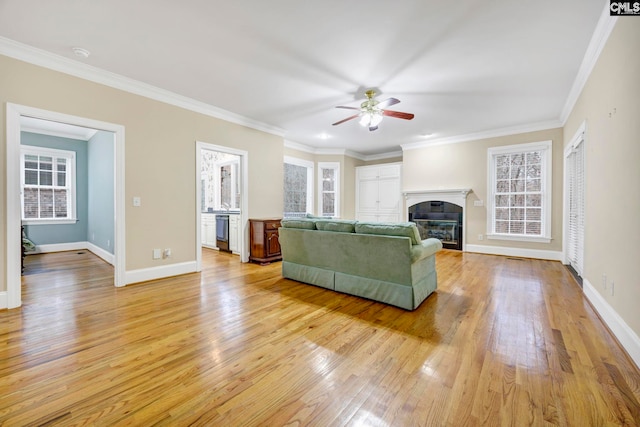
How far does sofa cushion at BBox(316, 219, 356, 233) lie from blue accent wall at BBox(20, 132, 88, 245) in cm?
626

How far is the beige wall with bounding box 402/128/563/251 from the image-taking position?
17.4ft

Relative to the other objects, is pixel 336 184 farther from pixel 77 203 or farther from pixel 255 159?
pixel 77 203

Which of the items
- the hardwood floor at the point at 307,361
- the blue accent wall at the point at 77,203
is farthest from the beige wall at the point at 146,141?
the blue accent wall at the point at 77,203

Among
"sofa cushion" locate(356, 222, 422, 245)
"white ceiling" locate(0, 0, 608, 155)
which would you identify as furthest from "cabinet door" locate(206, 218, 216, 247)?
"sofa cushion" locate(356, 222, 422, 245)

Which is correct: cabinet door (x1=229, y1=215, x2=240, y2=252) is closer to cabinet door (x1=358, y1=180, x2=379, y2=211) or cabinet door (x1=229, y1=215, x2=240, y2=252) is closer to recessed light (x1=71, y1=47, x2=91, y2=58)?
recessed light (x1=71, y1=47, x2=91, y2=58)

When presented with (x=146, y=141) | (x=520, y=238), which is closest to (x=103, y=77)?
(x=146, y=141)

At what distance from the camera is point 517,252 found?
569 cm

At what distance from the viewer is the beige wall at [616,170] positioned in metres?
1.96

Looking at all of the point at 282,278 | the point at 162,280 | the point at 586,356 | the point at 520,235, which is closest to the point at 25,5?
the point at 162,280

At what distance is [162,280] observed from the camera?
3.89 m

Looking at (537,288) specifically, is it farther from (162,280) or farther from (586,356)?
(162,280)

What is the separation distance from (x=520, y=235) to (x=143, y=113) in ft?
24.1

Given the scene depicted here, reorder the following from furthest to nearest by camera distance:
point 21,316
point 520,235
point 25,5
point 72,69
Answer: point 520,235
point 72,69
point 21,316
point 25,5

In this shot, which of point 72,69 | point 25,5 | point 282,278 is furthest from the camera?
point 282,278
